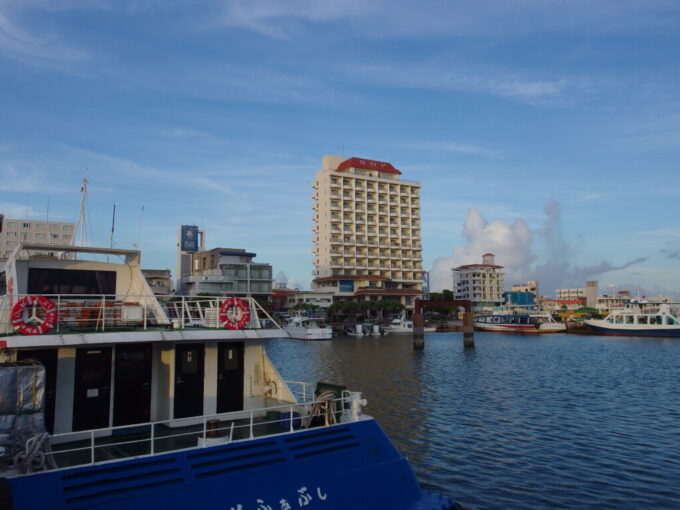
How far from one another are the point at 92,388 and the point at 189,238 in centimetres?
16358

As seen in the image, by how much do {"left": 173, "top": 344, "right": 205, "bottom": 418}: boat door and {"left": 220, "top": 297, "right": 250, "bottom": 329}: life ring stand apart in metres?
0.95

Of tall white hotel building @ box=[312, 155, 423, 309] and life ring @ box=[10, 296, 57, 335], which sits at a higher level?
tall white hotel building @ box=[312, 155, 423, 309]

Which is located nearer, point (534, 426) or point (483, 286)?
point (534, 426)

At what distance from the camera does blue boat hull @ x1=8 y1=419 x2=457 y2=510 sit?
808cm

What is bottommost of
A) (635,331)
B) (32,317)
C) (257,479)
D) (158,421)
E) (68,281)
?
(635,331)

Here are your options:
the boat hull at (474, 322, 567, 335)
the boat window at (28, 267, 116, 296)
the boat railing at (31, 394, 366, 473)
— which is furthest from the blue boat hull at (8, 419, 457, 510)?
the boat hull at (474, 322, 567, 335)

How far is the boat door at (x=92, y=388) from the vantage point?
37.1 ft

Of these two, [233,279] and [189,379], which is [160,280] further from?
[189,379]

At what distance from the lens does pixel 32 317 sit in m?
10.5

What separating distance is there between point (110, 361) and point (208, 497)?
4.51m

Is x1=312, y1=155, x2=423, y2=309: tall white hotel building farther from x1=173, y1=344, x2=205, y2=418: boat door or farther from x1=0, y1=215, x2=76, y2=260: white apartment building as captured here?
x1=173, y1=344, x2=205, y2=418: boat door

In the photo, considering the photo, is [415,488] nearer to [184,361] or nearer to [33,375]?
[184,361]

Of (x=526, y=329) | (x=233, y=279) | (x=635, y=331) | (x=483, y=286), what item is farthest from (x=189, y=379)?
(x=483, y=286)

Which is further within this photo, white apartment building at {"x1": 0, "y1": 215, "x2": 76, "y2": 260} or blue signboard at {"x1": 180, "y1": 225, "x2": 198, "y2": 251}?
blue signboard at {"x1": 180, "y1": 225, "x2": 198, "y2": 251}
